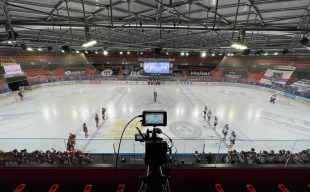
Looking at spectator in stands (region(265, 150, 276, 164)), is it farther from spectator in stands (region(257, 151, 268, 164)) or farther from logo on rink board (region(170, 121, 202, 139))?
logo on rink board (region(170, 121, 202, 139))

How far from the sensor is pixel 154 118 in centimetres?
217

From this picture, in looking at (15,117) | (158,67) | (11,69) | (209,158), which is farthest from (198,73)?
(11,69)

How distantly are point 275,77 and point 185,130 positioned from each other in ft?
88.6

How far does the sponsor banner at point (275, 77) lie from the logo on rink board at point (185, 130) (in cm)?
2461

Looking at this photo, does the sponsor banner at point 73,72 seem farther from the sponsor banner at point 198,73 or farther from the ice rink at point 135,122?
the sponsor banner at point 198,73

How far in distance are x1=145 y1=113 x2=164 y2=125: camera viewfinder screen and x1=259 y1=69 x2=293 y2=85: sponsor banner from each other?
32136 millimetres

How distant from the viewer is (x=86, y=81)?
31.4 m

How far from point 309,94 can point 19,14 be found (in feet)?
96.7

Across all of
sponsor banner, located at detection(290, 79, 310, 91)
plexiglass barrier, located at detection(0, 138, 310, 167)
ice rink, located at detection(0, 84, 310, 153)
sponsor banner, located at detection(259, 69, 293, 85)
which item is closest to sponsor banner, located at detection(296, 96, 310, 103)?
ice rink, located at detection(0, 84, 310, 153)

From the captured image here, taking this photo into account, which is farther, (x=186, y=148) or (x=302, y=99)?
(x=302, y=99)
